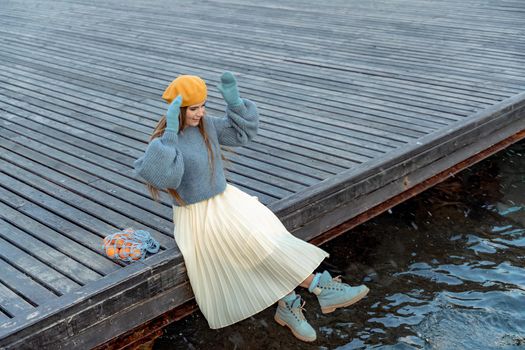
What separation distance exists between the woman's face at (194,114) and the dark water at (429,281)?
1767 mm

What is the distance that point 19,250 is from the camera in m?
4.47

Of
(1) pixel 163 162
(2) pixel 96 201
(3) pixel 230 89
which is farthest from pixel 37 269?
(3) pixel 230 89

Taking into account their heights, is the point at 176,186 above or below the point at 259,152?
above

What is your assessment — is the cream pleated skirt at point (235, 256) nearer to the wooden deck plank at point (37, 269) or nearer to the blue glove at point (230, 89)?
the blue glove at point (230, 89)

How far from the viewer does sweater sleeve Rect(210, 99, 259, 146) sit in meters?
4.23

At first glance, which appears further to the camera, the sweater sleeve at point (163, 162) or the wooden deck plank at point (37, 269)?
the wooden deck plank at point (37, 269)

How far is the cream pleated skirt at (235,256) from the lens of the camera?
4156 millimetres

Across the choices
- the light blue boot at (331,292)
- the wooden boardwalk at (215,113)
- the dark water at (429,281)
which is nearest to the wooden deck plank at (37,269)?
the wooden boardwalk at (215,113)

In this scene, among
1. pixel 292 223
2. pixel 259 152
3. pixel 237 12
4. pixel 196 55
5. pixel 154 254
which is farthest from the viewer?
pixel 237 12

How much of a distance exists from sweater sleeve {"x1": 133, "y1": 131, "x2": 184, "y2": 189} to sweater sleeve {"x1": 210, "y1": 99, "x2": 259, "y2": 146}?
1.52 ft

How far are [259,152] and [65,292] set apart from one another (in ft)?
8.07

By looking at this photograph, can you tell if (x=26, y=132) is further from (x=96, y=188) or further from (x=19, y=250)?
(x=19, y=250)

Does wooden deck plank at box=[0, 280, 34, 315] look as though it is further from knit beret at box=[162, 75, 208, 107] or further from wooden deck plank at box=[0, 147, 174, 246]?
knit beret at box=[162, 75, 208, 107]

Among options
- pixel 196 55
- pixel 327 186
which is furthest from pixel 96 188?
pixel 196 55
